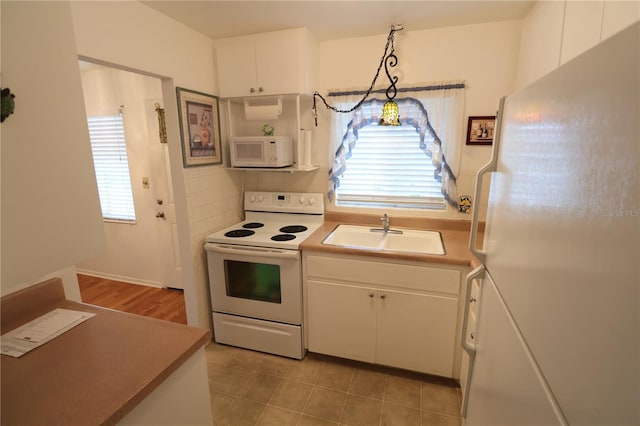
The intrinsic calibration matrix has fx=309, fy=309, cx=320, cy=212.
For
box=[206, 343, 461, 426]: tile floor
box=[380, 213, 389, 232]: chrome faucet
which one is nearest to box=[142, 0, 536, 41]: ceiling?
box=[380, 213, 389, 232]: chrome faucet

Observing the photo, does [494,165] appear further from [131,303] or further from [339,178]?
[131,303]

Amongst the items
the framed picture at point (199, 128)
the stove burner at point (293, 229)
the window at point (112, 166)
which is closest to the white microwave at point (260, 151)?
the framed picture at point (199, 128)

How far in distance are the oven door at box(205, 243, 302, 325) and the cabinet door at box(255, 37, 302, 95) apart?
121 cm

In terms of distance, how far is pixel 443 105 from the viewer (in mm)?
2301

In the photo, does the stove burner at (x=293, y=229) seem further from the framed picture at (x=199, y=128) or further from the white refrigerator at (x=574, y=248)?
the white refrigerator at (x=574, y=248)

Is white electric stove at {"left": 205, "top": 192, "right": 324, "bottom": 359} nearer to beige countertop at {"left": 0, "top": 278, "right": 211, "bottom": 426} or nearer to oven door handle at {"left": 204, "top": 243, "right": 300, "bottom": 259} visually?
oven door handle at {"left": 204, "top": 243, "right": 300, "bottom": 259}

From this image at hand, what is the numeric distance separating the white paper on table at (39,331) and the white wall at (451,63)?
2.00 m

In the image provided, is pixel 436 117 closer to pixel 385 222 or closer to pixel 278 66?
pixel 385 222

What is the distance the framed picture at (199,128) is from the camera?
2189 millimetres

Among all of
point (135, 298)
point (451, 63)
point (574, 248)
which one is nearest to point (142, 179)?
point (135, 298)

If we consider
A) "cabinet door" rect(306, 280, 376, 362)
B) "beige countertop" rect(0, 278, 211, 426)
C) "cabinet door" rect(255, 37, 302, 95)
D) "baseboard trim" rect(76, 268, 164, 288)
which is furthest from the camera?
"baseboard trim" rect(76, 268, 164, 288)

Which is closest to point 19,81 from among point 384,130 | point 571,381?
point 571,381

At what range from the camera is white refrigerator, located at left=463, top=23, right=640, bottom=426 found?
40 centimetres

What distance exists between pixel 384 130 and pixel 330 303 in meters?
1.42
